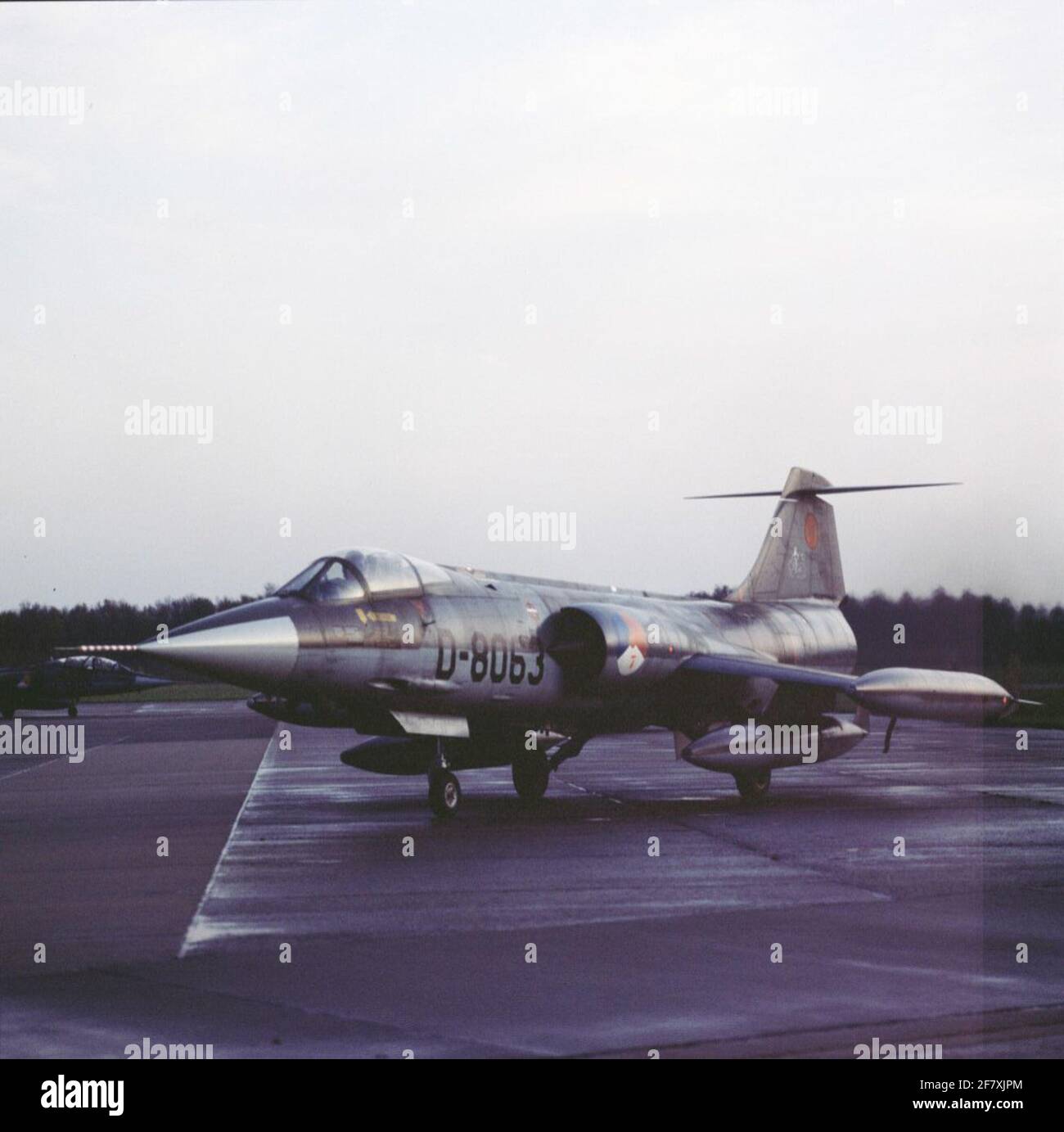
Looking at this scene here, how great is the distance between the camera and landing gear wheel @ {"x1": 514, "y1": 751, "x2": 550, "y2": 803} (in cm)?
2161

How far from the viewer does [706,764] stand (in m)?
20.6

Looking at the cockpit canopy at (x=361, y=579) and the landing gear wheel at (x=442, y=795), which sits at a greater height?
the cockpit canopy at (x=361, y=579)

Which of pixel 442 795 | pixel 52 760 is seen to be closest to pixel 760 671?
pixel 442 795

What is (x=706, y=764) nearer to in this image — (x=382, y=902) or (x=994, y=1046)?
(x=382, y=902)

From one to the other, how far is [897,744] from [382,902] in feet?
86.5

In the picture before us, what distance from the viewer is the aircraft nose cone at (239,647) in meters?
16.3

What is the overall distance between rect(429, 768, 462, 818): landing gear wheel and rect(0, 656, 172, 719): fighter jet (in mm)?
35582

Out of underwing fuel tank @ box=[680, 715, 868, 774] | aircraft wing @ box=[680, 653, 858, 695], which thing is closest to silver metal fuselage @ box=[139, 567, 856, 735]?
aircraft wing @ box=[680, 653, 858, 695]

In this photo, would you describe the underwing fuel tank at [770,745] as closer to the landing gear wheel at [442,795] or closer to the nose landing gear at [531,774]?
the nose landing gear at [531,774]

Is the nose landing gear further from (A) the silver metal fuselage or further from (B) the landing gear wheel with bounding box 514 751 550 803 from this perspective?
(A) the silver metal fuselage

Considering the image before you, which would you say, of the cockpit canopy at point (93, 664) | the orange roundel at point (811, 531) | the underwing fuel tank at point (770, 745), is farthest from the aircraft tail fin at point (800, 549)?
the cockpit canopy at point (93, 664)

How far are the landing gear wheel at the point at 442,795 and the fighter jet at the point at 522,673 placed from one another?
21 millimetres

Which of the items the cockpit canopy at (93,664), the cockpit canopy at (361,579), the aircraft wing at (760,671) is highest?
the cockpit canopy at (361,579)
